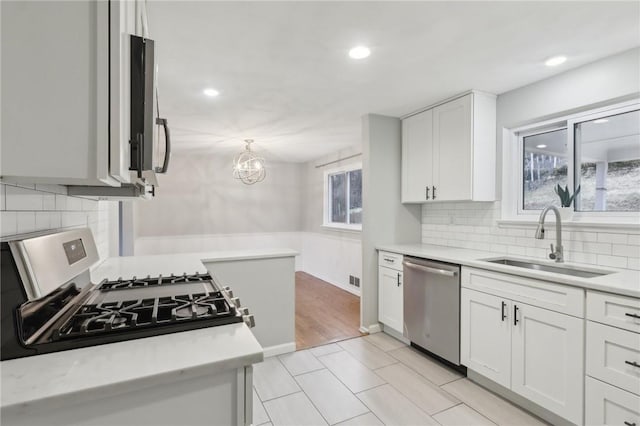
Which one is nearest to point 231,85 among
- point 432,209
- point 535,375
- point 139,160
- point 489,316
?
point 139,160

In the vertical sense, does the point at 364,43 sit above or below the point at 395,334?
above

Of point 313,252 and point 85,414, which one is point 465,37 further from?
point 313,252

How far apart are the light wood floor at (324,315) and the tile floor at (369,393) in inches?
13.0

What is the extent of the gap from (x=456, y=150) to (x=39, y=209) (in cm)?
291

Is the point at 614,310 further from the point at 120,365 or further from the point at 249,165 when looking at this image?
the point at 249,165

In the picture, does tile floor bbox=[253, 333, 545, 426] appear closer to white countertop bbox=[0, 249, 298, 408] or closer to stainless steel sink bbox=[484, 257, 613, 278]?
stainless steel sink bbox=[484, 257, 613, 278]

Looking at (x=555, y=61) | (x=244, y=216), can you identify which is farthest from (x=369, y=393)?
(x=244, y=216)

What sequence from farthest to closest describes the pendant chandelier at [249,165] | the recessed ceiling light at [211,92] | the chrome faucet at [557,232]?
the pendant chandelier at [249,165]
the recessed ceiling light at [211,92]
the chrome faucet at [557,232]

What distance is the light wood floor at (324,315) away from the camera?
326cm

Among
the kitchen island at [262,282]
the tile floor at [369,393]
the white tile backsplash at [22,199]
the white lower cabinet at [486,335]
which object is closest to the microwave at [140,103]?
the white tile backsplash at [22,199]

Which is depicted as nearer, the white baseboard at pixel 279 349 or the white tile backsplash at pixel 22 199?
the white tile backsplash at pixel 22 199

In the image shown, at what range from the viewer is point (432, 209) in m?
3.52

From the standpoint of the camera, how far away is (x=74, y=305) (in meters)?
1.16

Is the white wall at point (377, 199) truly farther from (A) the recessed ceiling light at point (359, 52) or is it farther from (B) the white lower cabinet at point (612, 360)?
(B) the white lower cabinet at point (612, 360)
